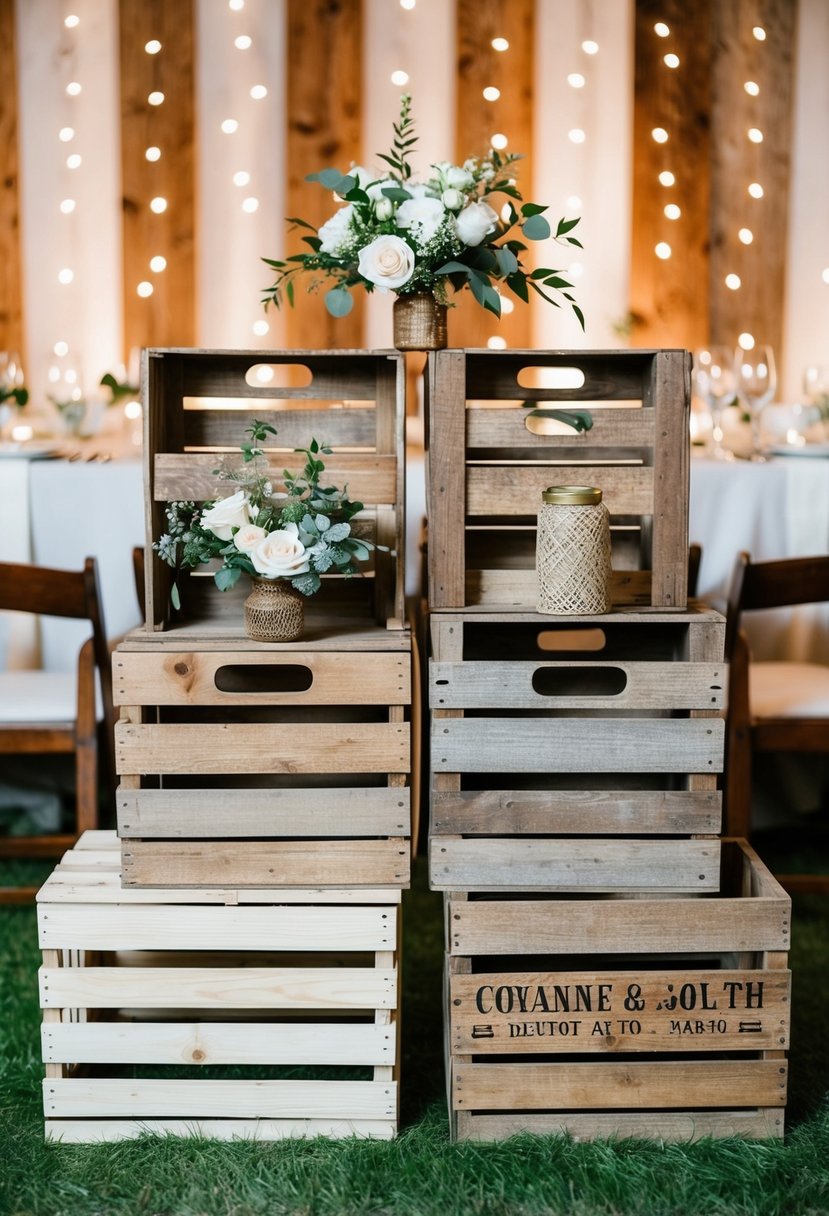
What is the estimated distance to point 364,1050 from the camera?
1.75m

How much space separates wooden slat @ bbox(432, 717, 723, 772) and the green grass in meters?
0.50

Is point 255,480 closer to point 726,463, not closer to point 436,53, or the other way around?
point 726,463

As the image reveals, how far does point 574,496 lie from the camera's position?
5.76 ft

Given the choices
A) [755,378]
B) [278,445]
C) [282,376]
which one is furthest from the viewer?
→ [282,376]

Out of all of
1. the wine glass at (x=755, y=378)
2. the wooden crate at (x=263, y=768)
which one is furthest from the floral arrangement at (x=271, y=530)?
the wine glass at (x=755, y=378)

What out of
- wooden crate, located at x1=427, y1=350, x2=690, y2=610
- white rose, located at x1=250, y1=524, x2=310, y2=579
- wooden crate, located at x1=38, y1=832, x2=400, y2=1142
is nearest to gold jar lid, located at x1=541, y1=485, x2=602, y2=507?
wooden crate, located at x1=427, y1=350, x2=690, y2=610

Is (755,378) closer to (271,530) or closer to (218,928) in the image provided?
(271,530)

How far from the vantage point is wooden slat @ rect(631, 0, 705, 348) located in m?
3.85

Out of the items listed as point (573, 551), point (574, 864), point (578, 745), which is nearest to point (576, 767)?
point (578, 745)

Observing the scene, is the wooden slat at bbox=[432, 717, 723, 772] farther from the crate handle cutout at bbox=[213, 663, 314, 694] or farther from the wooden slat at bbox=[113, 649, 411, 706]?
the crate handle cutout at bbox=[213, 663, 314, 694]

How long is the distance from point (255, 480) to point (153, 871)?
0.56 metres

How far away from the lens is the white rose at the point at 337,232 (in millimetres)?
1888

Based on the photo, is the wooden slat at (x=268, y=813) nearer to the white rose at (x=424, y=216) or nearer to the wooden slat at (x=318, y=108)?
the white rose at (x=424, y=216)

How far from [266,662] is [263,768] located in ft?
0.48
